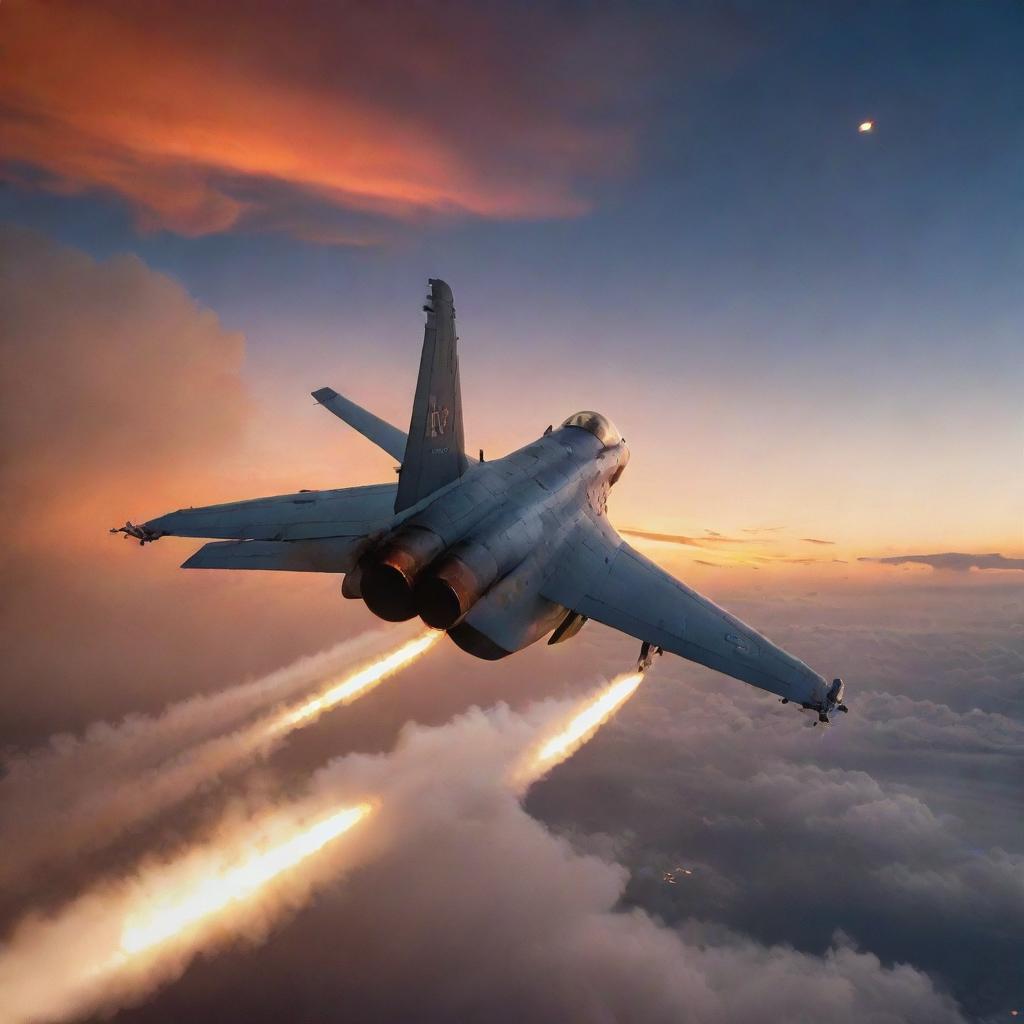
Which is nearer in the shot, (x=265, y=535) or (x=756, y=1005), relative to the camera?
(x=265, y=535)

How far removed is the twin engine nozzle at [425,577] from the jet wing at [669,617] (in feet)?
8.92

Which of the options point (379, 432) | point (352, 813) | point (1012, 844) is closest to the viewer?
point (379, 432)

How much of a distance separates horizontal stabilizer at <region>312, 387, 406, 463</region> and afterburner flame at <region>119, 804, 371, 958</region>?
2043 centimetres

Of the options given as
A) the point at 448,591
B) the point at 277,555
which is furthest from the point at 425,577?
the point at 277,555

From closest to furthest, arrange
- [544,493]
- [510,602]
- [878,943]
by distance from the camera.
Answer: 1. [510,602]
2. [544,493]
3. [878,943]

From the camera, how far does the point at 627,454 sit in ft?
65.1

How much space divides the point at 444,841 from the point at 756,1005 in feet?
314

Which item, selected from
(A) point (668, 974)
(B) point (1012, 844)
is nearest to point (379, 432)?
(A) point (668, 974)

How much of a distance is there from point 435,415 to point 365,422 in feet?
31.8

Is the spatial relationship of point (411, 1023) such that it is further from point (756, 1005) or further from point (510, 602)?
point (510, 602)

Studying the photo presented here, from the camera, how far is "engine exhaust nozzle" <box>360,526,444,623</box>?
8.90 metres

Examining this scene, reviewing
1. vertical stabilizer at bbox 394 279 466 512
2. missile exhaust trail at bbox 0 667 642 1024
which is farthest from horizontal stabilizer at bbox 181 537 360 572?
missile exhaust trail at bbox 0 667 642 1024

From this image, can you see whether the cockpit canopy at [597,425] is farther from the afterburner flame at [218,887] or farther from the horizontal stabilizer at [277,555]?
the afterburner flame at [218,887]

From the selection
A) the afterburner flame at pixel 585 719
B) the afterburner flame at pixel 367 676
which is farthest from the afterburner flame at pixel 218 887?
the afterburner flame at pixel 585 719
